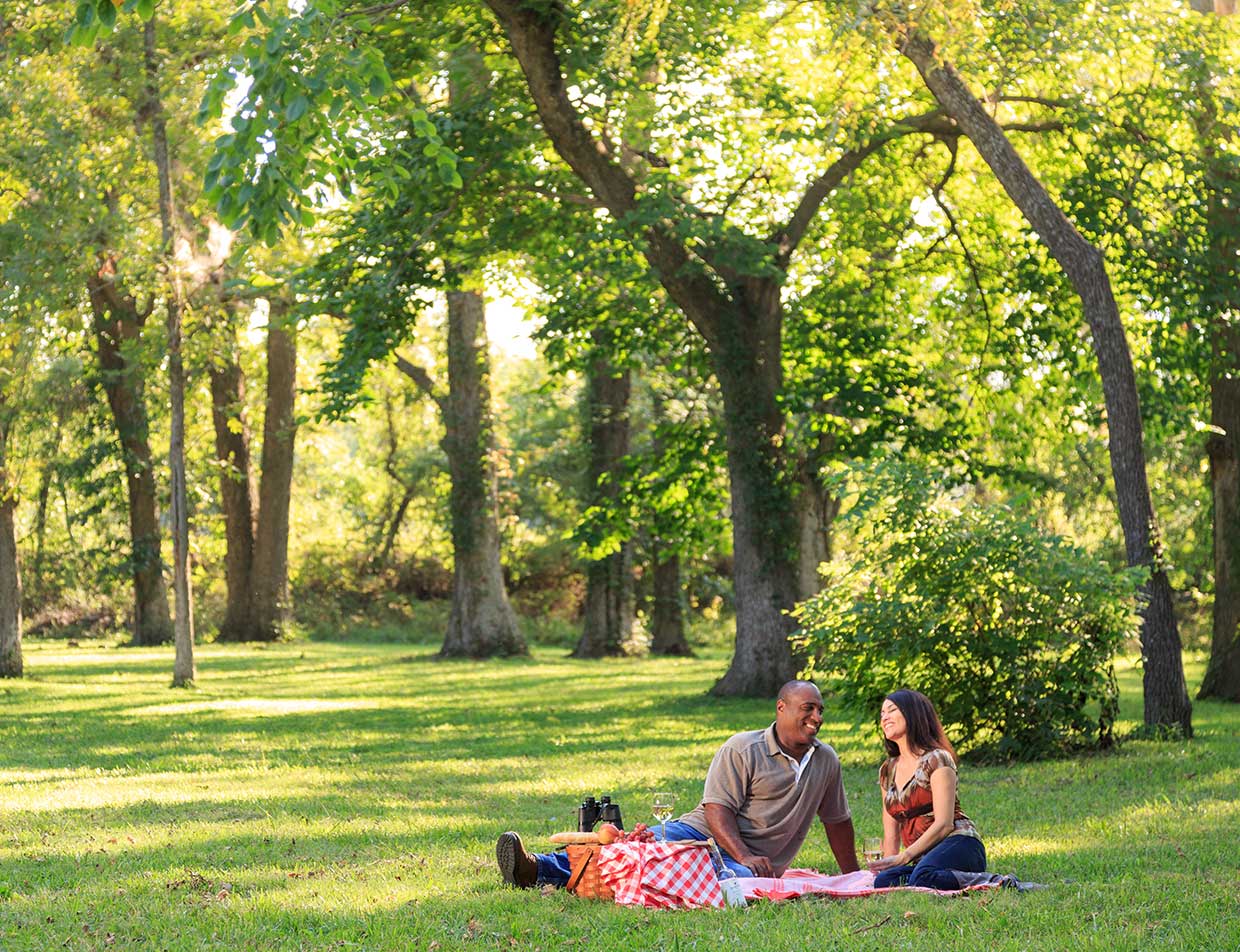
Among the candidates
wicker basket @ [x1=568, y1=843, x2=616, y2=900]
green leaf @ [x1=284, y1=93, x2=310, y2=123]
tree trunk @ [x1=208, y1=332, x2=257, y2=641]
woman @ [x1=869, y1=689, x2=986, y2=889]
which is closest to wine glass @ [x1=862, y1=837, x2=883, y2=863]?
woman @ [x1=869, y1=689, x2=986, y2=889]

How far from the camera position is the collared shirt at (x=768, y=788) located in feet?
27.0

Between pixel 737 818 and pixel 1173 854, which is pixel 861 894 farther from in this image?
pixel 1173 854

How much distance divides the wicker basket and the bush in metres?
6.24

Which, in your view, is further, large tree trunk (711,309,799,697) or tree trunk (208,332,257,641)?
tree trunk (208,332,257,641)

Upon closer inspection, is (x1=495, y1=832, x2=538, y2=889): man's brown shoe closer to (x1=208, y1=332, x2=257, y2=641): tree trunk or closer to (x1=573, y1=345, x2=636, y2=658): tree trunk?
(x1=573, y1=345, x2=636, y2=658): tree trunk

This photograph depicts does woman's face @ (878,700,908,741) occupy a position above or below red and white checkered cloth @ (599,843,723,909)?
above

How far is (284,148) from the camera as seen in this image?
10352 millimetres

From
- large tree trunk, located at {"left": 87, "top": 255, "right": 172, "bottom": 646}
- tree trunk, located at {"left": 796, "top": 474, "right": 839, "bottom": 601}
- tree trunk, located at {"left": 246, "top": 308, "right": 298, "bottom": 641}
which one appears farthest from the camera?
tree trunk, located at {"left": 246, "top": 308, "right": 298, "bottom": 641}

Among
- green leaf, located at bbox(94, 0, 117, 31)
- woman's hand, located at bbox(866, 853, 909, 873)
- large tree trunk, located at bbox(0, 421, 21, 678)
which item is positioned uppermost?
green leaf, located at bbox(94, 0, 117, 31)

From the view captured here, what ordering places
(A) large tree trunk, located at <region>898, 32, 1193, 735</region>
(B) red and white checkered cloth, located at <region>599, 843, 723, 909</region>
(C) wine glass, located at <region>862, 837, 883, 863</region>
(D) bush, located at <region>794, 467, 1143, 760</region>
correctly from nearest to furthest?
1. (B) red and white checkered cloth, located at <region>599, 843, 723, 909</region>
2. (C) wine glass, located at <region>862, 837, 883, 863</region>
3. (D) bush, located at <region>794, 467, 1143, 760</region>
4. (A) large tree trunk, located at <region>898, 32, 1193, 735</region>

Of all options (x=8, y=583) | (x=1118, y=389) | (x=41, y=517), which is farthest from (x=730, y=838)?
(x=41, y=517)

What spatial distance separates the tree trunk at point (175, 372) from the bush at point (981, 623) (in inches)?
468

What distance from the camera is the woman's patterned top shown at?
819 centimetres

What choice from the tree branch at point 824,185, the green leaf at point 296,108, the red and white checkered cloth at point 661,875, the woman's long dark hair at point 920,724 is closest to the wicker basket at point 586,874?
the red and white checkered cloth at point 661,875
